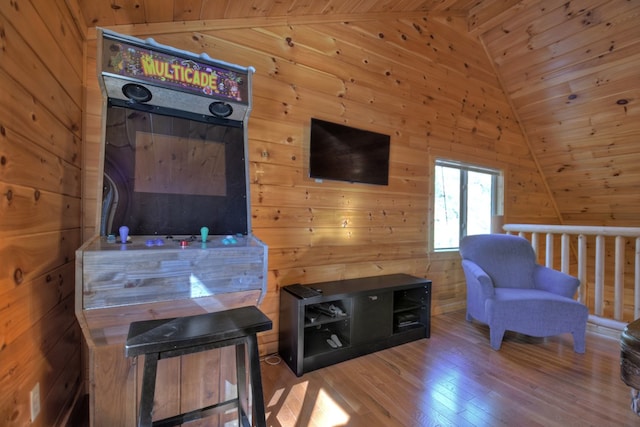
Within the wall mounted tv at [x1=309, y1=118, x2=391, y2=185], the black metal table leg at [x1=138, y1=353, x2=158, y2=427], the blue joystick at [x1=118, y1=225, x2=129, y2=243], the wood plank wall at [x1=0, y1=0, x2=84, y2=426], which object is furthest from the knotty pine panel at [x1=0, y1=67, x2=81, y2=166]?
the wall mounted tv at [x1=309, y1=118, x2=391, y2=185]

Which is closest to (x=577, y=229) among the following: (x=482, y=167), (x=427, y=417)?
(x=482, y=167)

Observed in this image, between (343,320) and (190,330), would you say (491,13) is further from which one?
(190,330)

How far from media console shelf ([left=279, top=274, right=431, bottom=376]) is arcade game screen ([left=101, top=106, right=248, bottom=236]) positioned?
821mm

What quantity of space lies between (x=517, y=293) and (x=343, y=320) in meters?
1.59

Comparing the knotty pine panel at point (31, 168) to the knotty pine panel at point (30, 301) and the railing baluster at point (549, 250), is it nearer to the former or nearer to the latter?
the knotty pine panel at point (30, 301)

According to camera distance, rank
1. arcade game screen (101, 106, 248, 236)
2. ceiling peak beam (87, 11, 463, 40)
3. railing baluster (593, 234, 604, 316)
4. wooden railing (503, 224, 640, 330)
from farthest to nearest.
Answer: railing baluster (593, 234, 604, 316), wooden railing (503, 224, 640, 330), ceiling peak beam (87, 11, 463, 40), arcade game screen (101, 106, 248, 236)

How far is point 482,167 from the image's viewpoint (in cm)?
369

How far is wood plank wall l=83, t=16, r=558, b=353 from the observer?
2.23 m

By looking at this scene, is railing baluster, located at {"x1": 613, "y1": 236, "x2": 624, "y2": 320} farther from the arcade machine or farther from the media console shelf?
the arcade machine

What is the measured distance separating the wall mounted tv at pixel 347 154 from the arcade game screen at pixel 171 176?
0.88 metres

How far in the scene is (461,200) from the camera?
12.0ft

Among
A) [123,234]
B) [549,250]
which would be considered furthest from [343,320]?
A: [549,250]

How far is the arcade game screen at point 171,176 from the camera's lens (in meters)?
1.41

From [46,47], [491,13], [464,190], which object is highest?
[491,13]
